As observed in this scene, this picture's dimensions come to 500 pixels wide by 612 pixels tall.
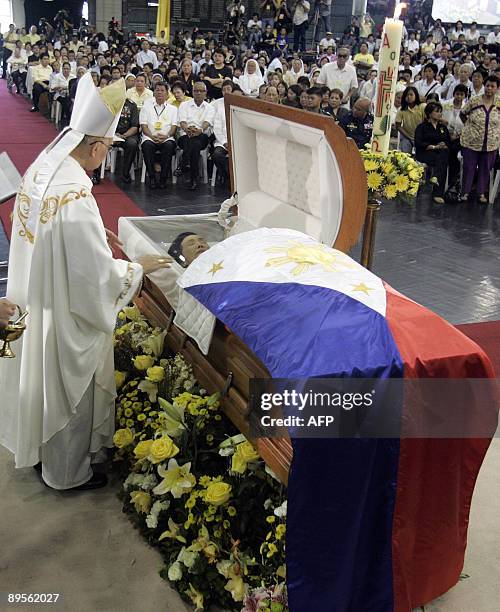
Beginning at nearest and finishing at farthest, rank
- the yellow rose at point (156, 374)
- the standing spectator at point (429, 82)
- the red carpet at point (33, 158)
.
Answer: the yellow rose at point (156, 374)
the red carpet at point (33, 158)
the standing spectator at point (429, 82)

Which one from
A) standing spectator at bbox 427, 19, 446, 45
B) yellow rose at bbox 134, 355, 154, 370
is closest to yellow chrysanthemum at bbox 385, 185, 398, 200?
yellow rose at bbox 134, 355, 154, 370

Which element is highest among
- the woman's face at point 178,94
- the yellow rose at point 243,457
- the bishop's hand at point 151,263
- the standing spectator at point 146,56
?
the standing spectator at point 146,56

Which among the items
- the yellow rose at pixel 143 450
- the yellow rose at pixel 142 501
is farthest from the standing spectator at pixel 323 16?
the yellow rose at pixel 142 501

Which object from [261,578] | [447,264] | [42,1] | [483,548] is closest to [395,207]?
[447,264]

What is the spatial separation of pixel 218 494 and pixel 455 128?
7301mm

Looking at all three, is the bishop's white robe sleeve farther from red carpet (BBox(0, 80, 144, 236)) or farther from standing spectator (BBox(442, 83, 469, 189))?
standing spectator (BBox(442, 83, 469, 189))

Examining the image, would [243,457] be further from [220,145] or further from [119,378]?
[220,145]

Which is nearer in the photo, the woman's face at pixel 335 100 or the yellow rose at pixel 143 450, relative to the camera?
the yellow rose at pixel 143 450

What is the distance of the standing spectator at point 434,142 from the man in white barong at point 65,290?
20.5 feet

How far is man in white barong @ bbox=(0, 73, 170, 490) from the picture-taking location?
8.71 ft

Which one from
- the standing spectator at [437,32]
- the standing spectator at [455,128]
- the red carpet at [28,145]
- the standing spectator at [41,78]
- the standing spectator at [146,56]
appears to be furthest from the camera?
the standing spectator at [437,32]

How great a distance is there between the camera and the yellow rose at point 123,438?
295 cm

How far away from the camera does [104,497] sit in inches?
117

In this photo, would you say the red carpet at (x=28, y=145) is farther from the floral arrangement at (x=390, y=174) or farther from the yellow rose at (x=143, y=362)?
the yellow rose at (x=143, y=362)
